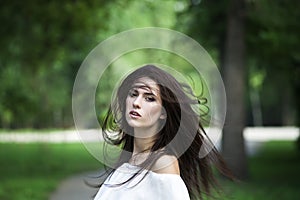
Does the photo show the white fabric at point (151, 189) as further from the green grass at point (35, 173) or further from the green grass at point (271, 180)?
the green grass at point (35, 173)

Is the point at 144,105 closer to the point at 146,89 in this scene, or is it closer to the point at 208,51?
the point at 146,89

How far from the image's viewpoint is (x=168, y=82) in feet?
8.65

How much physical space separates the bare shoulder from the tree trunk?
1256cm

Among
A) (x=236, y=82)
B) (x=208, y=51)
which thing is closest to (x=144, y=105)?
(x=236, y=82)

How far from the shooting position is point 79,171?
58.4ft

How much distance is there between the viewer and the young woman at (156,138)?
99.0 inches

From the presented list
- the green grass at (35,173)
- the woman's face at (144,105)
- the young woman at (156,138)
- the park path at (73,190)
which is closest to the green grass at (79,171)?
the green grass at (35,173)

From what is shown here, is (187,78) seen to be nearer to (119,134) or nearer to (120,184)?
(119,134)

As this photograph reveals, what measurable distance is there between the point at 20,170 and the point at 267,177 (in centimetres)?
632

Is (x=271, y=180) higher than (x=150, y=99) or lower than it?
lower

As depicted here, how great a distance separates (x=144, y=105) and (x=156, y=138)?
16 centimetres

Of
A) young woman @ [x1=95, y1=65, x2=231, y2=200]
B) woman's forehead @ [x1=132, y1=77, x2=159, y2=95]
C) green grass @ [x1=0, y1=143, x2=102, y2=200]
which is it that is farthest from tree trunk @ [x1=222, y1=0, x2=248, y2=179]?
woman's forehead @ [x1=132, y1=77, x2=159, y2=95]

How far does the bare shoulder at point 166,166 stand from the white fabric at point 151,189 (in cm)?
3

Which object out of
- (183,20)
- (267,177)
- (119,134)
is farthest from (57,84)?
(119,134)
